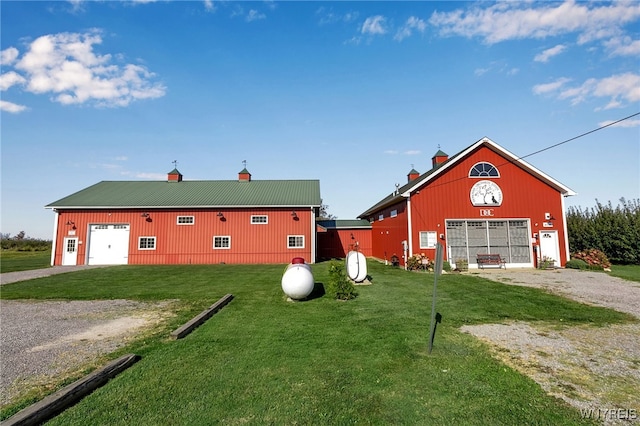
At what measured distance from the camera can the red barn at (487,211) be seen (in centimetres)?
1888

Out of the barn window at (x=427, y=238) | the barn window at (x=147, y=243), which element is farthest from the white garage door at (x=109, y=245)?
the barn window at (x=427, y=238)

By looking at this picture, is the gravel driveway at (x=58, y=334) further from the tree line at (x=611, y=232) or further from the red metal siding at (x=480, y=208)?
the tree line at (x=611, y=232)

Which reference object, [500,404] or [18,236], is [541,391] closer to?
[500,404]

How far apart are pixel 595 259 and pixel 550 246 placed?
248 centimetres

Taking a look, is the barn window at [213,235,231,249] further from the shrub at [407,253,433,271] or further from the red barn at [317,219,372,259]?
the shrub at [407,253,433,271]

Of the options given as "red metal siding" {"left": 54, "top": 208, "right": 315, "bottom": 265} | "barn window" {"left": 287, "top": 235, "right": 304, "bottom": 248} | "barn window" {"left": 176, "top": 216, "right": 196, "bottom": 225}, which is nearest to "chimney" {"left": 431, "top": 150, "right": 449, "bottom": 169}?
"red metal siding" {"left": 54, "top": 208, "right": 315, "bottom": 265}

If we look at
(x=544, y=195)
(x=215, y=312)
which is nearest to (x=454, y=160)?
(x=544, y=195)

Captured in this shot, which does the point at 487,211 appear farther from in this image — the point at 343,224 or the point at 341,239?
the point at 343,224

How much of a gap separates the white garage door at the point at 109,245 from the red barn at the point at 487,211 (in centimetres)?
2012

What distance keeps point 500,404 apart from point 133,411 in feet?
14.9

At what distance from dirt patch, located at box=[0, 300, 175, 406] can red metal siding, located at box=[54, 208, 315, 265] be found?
1236 centimetres

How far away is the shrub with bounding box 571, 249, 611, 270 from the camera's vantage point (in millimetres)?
17828

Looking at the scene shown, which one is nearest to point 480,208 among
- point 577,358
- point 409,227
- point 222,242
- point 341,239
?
point 409,227

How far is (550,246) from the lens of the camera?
1902 centimetres
